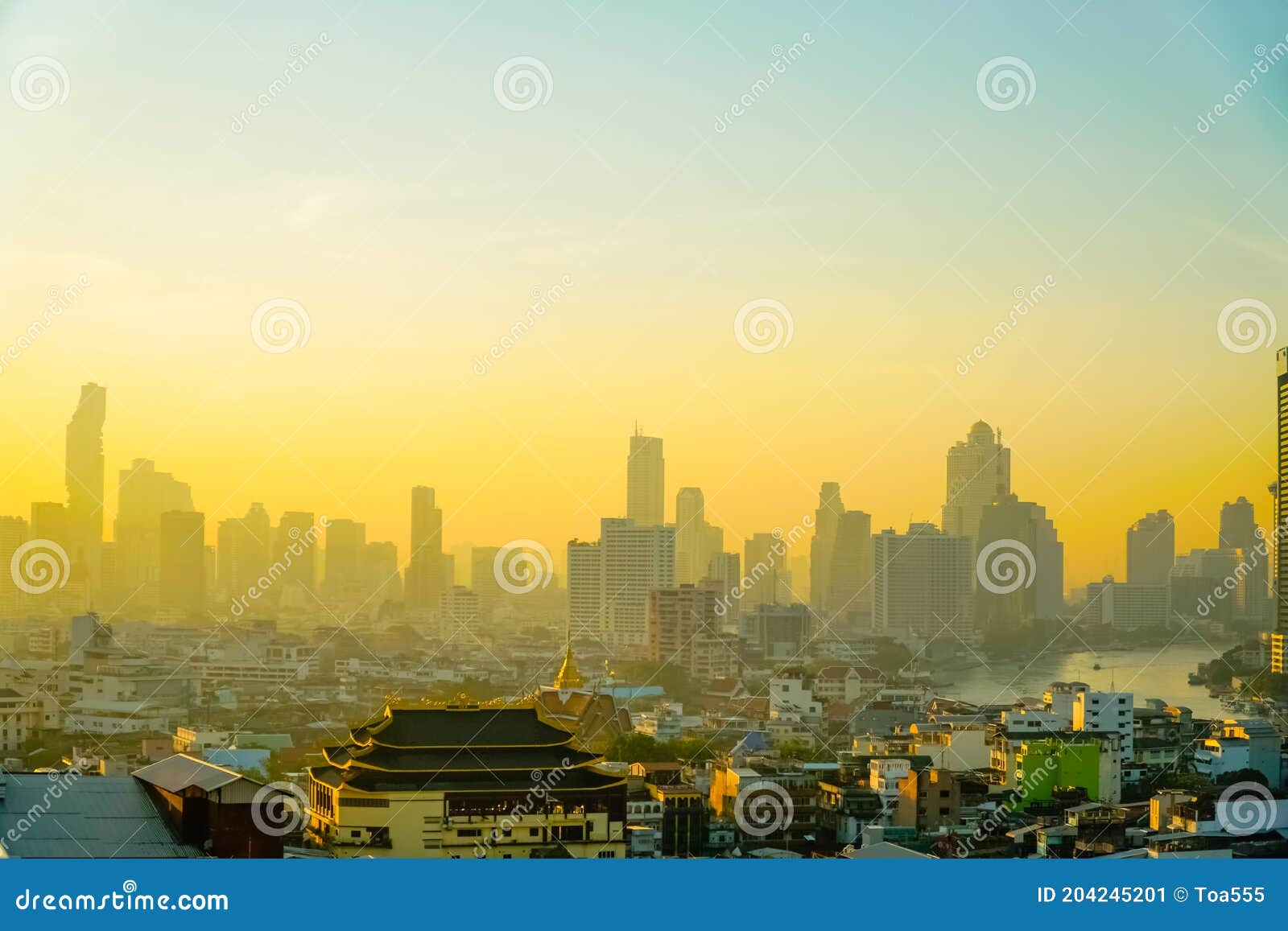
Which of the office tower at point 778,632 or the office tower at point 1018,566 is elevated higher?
the office tower at point 1018,566

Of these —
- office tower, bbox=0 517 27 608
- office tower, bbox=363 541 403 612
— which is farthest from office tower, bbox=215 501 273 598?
office tower, bbox=0 517 27 608

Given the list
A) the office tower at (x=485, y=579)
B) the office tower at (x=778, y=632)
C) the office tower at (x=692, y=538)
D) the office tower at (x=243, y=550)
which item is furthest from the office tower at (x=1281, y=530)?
the office tower at (x=243, y=550)

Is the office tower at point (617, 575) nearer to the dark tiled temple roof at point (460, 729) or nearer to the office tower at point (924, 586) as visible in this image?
the office tower at point (924, 586)

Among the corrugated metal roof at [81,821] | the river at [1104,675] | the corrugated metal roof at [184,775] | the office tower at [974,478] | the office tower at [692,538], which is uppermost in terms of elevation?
the office tower at [974,478]

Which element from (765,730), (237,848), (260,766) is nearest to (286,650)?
(260,766)

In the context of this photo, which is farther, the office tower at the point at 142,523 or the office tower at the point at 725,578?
the office tower at the point at 725,578

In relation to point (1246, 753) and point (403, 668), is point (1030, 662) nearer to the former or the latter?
point (1246, 753)

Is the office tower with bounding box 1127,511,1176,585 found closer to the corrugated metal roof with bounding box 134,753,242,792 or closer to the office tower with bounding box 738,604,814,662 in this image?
the office tower with bounding box 738,604,814,662
